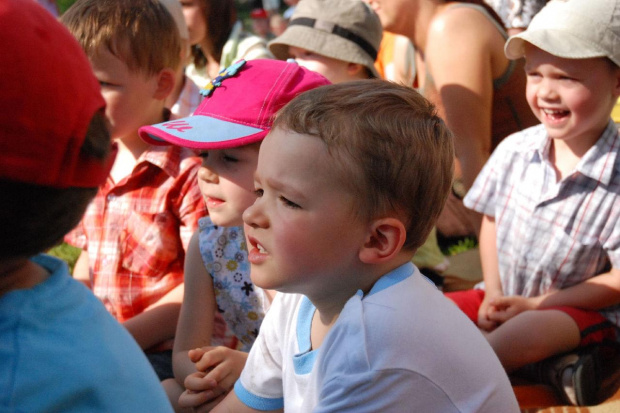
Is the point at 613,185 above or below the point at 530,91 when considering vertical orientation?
below

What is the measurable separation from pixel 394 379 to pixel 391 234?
290 mm

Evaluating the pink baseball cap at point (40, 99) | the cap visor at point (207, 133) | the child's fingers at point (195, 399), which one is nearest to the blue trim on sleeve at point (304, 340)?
the child's fingers at point (195, 399)

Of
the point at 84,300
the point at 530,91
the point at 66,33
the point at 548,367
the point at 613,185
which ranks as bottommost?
the point at 548,367

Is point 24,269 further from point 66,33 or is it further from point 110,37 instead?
point 110,37

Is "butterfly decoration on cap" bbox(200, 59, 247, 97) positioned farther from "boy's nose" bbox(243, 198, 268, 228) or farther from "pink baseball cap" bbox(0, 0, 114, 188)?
"pink baseball cap" bbox(0, 0, 114, 188)

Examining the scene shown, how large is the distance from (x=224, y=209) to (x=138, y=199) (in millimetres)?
600

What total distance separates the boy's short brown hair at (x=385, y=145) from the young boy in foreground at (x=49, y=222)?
0.45m

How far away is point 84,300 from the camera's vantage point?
3.36 feet

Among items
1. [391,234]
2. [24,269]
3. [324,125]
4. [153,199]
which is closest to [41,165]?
[24,269]

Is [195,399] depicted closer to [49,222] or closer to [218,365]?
[218,365]

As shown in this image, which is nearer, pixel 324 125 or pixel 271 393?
pixel 324 125

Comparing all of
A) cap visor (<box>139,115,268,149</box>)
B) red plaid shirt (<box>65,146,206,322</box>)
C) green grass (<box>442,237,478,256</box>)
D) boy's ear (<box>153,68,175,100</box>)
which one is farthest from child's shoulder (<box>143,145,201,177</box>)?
green grass (<box>442,237,478,256</box>)

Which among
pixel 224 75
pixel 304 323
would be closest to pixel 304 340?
pixel 304 323

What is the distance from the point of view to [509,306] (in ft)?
7.63
